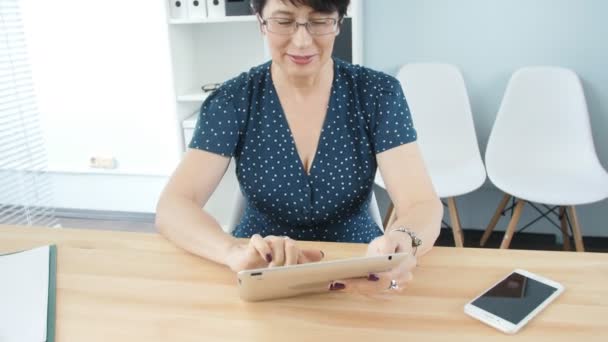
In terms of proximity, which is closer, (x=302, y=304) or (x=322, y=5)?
(x=302, y=304)

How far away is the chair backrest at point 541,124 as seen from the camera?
2414mm

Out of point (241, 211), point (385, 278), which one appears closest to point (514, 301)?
point (385, 278)

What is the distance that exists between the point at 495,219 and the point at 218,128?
1755mm

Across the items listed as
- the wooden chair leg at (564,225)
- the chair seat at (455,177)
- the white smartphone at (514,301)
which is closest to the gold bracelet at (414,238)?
the white smartphone at (514,301)

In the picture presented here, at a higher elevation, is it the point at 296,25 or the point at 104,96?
the point at 296,25

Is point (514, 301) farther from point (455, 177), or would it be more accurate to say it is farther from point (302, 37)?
point (455, 177)

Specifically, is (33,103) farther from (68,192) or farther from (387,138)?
(387,138)

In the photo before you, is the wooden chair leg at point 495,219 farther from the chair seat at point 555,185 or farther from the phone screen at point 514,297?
the phone screen at point 514,297

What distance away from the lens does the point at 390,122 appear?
1285mm

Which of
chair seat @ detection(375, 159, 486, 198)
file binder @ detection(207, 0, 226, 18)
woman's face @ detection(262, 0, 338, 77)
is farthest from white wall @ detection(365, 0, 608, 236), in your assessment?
woman's face @ detection(262, 0, 338, 77)

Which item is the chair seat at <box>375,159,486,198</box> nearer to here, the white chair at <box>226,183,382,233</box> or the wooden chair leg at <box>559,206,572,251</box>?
the wooden chair leg at <box>559,206,572,251</box>

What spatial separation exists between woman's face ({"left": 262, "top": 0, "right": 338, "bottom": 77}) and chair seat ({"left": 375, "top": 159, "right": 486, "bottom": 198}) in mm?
1060

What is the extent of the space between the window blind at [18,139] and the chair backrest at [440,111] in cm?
207

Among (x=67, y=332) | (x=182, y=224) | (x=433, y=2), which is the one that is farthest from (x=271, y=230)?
(x=433, y=2)
